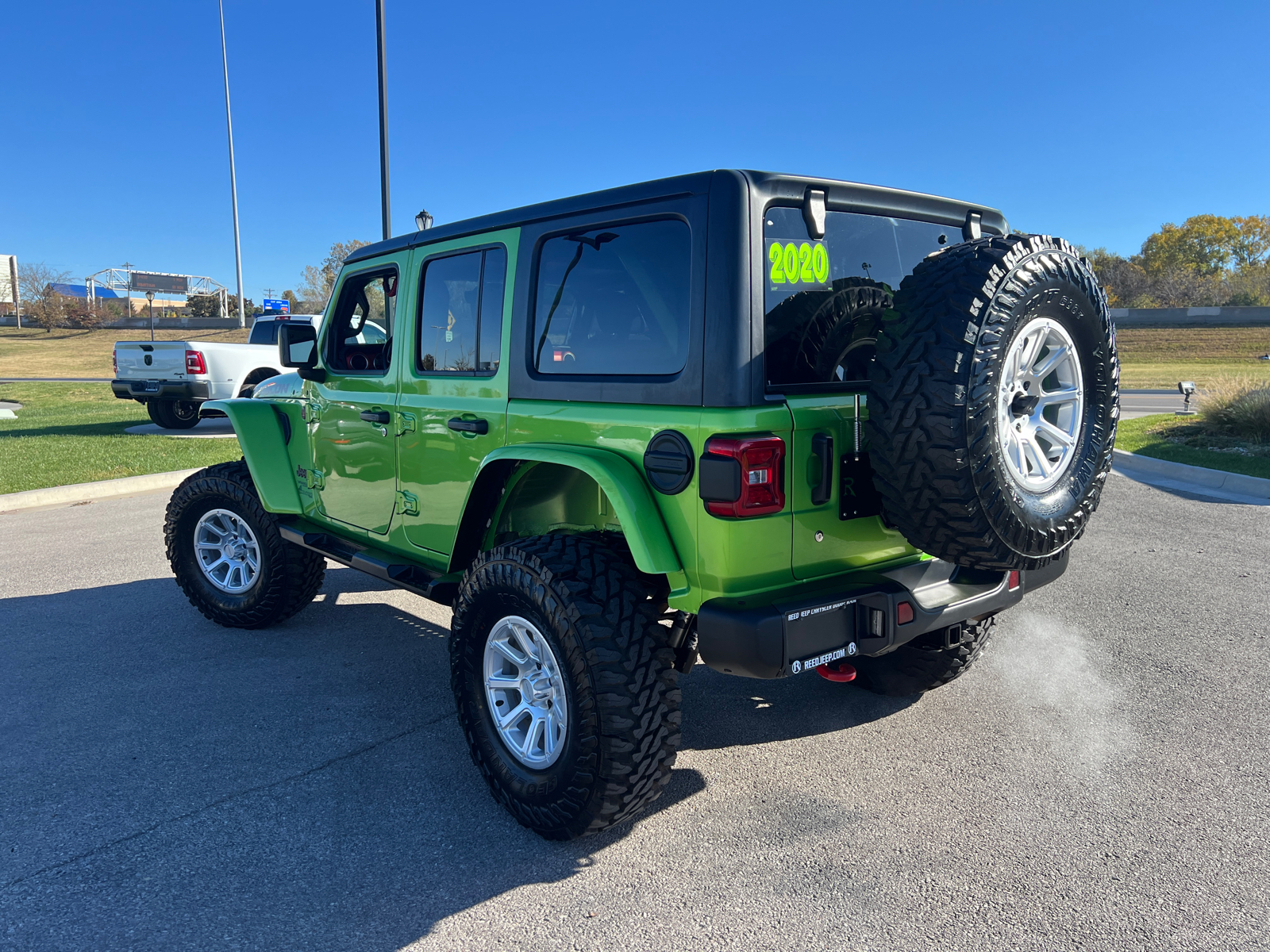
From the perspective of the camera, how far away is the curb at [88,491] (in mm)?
8875

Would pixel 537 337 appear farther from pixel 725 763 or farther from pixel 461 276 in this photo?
pixel 725 763

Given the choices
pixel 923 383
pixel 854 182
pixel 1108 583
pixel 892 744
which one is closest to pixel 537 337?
pixel 854 182

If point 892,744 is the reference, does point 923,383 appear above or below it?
above

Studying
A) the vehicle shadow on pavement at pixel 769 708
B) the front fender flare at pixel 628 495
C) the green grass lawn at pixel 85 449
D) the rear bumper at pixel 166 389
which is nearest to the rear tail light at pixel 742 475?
the front fender flare at pixel 628 495

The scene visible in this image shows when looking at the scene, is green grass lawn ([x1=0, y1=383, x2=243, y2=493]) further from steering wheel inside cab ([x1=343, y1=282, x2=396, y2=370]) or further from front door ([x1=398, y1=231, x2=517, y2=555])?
front door ([x1=398, y1=231, x2=517, y2=555])

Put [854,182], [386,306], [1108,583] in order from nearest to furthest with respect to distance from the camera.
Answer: [854,182]
[386,306]
[1108,583]

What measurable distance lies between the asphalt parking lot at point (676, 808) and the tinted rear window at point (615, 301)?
162 centimetres

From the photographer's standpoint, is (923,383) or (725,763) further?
(725,763)

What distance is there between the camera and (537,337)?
11.0ft

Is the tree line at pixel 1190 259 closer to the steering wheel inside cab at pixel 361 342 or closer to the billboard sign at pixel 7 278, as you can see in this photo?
the steering wheel inside cab at pixel 361 342

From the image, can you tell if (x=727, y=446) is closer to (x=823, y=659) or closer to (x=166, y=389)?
(x=823, y=659)

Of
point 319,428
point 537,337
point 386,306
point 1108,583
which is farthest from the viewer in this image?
point 1108,583

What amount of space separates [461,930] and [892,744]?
194 centimetres

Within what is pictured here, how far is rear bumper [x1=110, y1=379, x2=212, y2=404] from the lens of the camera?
554 inches
